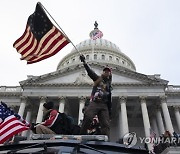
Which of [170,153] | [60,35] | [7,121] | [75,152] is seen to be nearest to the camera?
[75,152]

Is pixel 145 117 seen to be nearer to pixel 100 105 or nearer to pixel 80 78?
pixel 80 78

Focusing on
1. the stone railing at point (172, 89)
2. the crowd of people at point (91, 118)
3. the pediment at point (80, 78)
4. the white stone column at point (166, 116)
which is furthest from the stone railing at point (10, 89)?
the crowd of people at point (91, 118)

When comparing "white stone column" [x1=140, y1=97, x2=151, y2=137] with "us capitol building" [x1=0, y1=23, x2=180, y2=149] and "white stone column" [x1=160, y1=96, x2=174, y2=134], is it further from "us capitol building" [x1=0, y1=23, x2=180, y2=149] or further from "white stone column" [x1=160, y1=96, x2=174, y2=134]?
"white stone column" [x1=160, y1=96, x2=174, y2=134]

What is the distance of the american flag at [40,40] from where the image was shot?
407 inches

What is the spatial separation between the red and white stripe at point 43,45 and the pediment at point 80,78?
1068 inches

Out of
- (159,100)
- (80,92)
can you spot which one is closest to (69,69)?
(80,92)

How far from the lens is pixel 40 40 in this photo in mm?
10391

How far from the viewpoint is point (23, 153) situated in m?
3.80

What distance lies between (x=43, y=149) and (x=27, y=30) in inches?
311

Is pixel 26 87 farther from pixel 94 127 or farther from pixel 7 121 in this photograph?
pixel 94 127

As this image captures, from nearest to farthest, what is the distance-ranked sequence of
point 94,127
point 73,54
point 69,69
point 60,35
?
point 94,127 < point 60,35 < point 69,69 < point 73,54

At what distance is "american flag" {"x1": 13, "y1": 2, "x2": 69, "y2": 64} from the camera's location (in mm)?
10332

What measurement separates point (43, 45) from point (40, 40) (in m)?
0.25

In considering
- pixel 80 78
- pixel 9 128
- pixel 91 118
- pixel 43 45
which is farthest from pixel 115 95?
pixel 91 118
